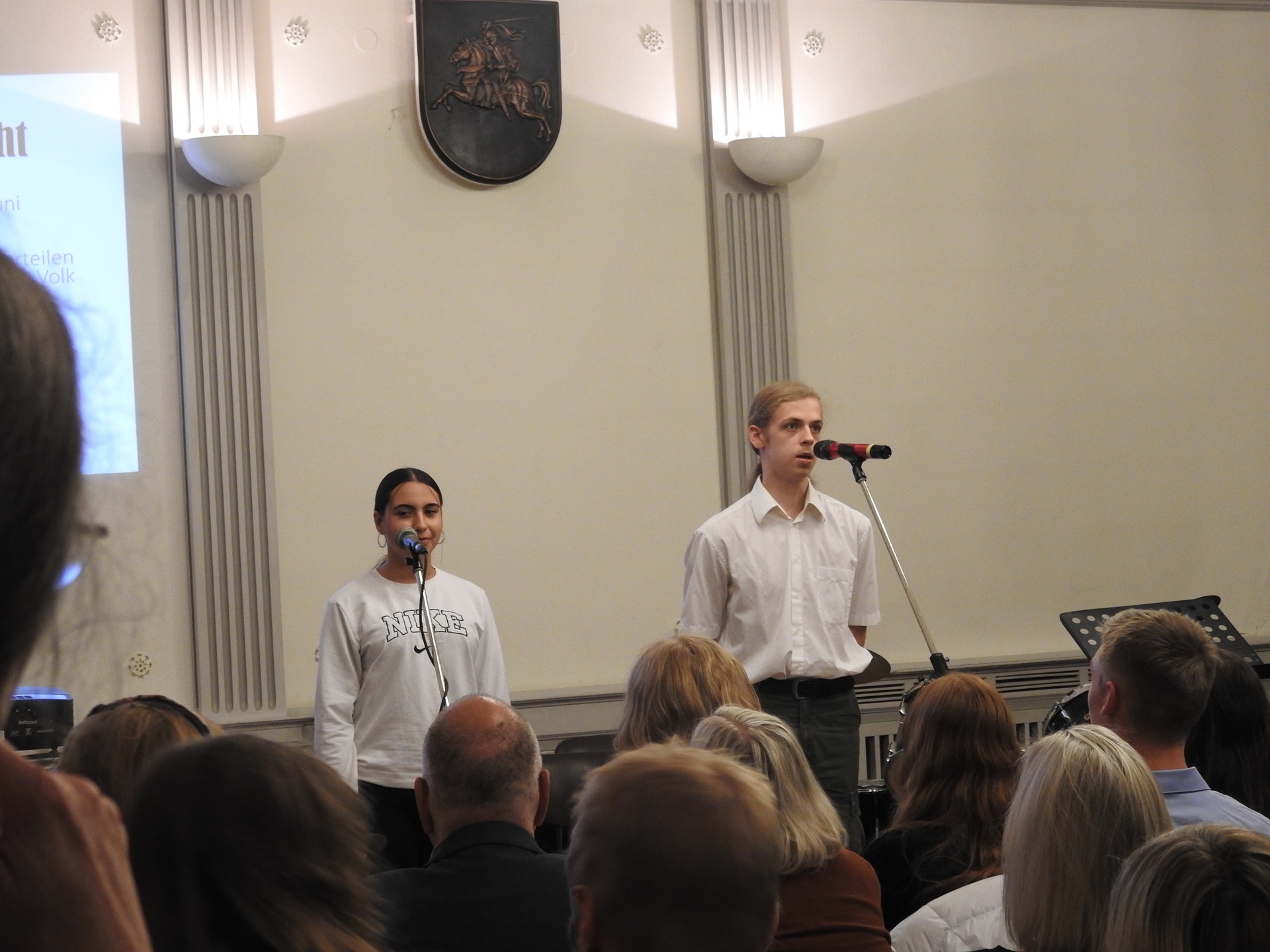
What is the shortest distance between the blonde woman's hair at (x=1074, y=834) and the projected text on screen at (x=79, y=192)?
364cm

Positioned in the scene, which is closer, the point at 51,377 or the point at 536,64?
the point at 51,377

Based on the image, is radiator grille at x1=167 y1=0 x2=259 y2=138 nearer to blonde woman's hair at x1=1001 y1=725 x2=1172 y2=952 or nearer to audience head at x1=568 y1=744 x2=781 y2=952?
blonde woman's hair at x1=1001 y1=725 x2=1172 y2=952

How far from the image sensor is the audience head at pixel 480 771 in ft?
6.88

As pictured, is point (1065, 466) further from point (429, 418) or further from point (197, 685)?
point (197, 685)

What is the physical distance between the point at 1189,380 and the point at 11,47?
4.62 metres

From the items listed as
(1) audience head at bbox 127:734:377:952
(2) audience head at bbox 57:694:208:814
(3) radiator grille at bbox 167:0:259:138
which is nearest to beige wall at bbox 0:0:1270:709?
(3) radiator grille at bbox 167:0:259:138

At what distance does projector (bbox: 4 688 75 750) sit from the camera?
154 inches

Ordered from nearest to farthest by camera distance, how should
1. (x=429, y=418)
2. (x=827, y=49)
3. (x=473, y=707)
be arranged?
(x=473, y=707)
(x=429, y=418)
(x=827, y=49)

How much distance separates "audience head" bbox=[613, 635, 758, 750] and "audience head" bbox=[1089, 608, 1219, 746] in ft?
2.15

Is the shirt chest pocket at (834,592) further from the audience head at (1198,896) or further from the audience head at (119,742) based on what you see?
the audience head at (1198,896)

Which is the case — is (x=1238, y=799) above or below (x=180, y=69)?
below

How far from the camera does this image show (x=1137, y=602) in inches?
227

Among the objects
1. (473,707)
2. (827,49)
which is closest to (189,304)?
(827,49)

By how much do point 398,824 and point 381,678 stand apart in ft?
1.23
